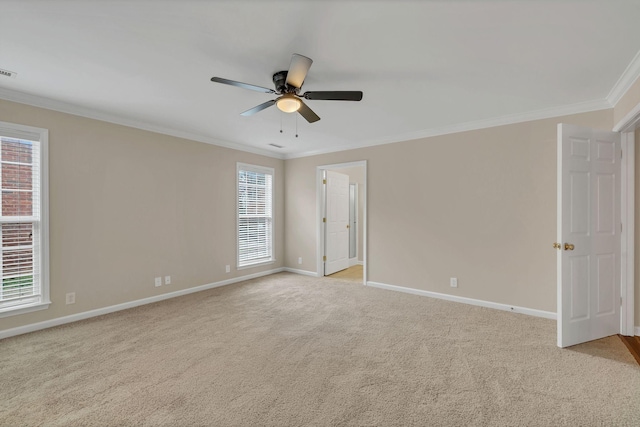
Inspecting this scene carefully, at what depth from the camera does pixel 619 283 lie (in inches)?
118

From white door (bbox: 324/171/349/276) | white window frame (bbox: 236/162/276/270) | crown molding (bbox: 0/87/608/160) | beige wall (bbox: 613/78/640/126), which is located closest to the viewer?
beige wall (bbox: 613/78/640/126)

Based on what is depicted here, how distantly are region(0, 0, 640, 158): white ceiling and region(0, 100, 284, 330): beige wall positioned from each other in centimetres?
40

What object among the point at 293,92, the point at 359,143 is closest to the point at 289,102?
the point at 293,92

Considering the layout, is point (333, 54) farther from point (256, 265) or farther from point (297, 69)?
point (256, 265)

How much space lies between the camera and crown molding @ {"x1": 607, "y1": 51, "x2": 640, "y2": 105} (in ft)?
7.79

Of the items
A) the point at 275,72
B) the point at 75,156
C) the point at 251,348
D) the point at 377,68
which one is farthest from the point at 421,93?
the point at 75,156

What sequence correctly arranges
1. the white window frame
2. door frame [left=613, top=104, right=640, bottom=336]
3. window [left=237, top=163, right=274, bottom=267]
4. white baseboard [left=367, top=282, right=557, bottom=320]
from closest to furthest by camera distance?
door frame [left=613, top=104, right=640, bottom=336]
white baseboard [left=367, top=282, right=557, bottom=320]
the white window frame
window [left=237, top=163, right=274, bottom=267]

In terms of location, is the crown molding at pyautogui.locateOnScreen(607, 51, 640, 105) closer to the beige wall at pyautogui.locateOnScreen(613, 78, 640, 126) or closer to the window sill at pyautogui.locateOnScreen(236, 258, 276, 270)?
the beige wall at pyautogui.locateOnScreen(613, 78, 640, 126)

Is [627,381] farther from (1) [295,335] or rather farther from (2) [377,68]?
(2) [377,68]

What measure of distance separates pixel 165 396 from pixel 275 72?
2.65 m

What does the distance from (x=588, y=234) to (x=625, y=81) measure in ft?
4.68

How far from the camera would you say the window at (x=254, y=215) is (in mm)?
5410

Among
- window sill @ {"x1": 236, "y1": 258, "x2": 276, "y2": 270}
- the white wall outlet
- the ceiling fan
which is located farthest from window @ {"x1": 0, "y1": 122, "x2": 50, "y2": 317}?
window sill @ {"x1": 236, "y1": 258, "x2": 276, "y2": 270}

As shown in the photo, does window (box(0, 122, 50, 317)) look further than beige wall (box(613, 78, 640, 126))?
Yes
